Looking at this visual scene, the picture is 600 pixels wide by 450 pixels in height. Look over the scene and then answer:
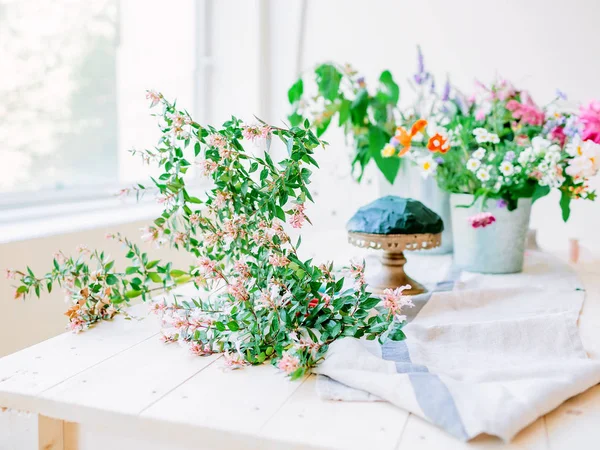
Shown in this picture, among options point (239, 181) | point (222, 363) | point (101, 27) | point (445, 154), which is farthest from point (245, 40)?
point (222, 363)

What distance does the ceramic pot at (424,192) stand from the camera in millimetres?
1712

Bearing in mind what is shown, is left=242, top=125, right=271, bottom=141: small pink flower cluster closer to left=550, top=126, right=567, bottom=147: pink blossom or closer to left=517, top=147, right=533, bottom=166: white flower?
left=517, top=147, right=533, bottom=166: white flower

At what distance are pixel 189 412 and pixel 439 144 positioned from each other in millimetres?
977

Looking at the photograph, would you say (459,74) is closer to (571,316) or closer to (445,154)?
(445,154)

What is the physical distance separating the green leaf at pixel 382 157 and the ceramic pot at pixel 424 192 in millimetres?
24

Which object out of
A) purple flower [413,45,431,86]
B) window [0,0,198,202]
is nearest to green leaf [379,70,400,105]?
purple flower [413,45,431,86]

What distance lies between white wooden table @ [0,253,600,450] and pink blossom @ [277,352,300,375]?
1cm

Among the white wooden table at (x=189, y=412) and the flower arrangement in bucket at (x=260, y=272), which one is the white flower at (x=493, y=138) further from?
the white wooden table at (x=189, y=412)

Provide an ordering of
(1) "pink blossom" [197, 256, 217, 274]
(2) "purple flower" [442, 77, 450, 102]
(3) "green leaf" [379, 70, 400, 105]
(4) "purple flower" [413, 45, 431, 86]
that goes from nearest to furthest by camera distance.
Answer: (1) "pink blossom" [197, 256, 217, 274] < (2) "purple flower" [442, 77, 450, 102] < (4) "purple flower" [413, 45, 431, 86] < (3) "green leaf" [379, 70, 400, 105]

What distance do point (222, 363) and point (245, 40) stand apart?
1.95 meters

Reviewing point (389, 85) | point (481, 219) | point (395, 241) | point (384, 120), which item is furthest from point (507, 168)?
point (389, 85)

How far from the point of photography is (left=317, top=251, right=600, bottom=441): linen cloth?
26.4 inches

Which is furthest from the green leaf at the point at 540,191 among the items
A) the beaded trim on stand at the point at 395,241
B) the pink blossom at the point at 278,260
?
the pink blossom at the point at 278,260

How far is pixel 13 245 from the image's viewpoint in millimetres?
1443
